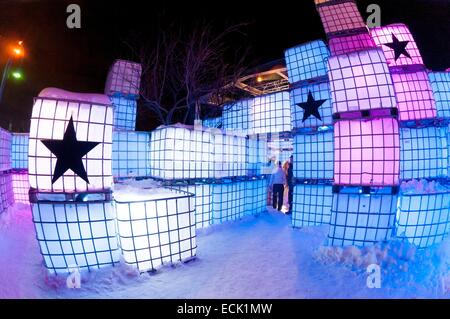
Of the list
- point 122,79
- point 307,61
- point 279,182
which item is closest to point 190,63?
point 122,79

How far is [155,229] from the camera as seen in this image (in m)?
3.53

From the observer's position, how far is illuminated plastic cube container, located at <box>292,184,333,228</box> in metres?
5.38

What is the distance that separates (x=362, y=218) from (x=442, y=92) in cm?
416

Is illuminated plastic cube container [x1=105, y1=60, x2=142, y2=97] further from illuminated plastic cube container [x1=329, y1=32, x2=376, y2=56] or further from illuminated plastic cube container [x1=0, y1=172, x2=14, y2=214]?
illuminated plastic cube container [x1=329, y1=32, x2=376, y2=56]

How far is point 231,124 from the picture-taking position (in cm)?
802

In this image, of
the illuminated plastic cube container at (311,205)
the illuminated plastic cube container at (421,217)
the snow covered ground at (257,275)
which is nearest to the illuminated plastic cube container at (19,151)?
the snow covered ground at (257,275)

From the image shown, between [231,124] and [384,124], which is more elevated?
[231,124]

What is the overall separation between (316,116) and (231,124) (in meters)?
A: 3.15

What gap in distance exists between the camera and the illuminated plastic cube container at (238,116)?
7.49 meters

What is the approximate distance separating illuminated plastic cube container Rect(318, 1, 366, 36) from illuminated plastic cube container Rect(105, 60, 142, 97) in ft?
17.3

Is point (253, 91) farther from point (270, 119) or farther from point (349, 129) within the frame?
point (349, 129)

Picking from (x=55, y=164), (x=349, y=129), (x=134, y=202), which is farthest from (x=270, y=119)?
(x=55, y=164)

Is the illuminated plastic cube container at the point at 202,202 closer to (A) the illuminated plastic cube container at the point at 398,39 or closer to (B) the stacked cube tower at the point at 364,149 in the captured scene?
(B) the stacked cube tower at the point at 364,149

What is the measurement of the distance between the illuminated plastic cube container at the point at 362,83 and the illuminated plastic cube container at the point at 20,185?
26.6ft
